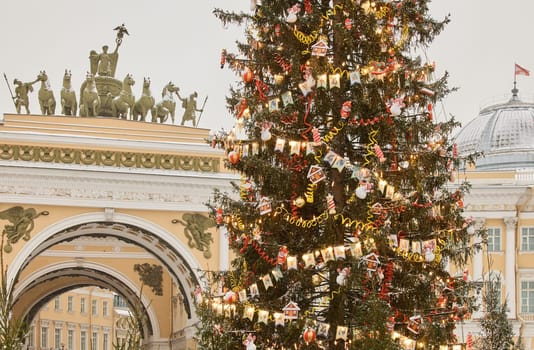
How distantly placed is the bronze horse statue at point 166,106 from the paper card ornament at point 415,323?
20.9 meters

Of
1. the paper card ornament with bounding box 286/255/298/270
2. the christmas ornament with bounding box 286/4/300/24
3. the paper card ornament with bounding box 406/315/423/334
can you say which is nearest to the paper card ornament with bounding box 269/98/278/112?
the christmas ornament with bounding box 286/4/300/24

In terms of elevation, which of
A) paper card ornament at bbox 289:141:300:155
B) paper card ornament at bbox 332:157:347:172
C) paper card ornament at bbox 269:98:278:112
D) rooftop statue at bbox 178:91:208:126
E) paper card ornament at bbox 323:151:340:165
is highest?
rooftop statue at bbox 178:91:208:126

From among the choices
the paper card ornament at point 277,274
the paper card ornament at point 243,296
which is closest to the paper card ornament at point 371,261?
the paper card ornament at point 277,274

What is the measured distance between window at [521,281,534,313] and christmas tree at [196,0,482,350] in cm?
2358

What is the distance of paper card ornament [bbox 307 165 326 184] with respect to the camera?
623 inches

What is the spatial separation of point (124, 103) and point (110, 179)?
2.87 meters

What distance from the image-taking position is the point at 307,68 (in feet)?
53.5

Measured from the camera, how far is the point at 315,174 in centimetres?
1583

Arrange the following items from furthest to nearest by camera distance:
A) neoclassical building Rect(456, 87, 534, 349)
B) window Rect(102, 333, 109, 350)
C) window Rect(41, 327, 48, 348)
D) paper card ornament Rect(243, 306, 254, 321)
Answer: window Rect(102, 333, 109, 350) < window Rect(41, 327, 48, 348) < neoclassical building Rect(456, 87, 534, 349) < paper card ornament Rect(243, 306, 254, 321)

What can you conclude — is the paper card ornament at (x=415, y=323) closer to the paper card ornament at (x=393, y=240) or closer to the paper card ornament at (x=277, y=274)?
the paper card ornament at (x=393, y=240)

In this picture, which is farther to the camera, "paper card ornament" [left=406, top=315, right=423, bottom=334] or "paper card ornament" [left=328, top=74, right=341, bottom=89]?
"paper card ornament" [left=328, top=74, right=341, bottom=89]

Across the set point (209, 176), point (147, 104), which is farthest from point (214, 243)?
point (147, 104)

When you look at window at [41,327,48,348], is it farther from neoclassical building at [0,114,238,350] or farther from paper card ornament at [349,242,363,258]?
paper card ornament at [349,242,363,258]

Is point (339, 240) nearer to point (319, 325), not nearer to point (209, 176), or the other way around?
point (319, 325)
